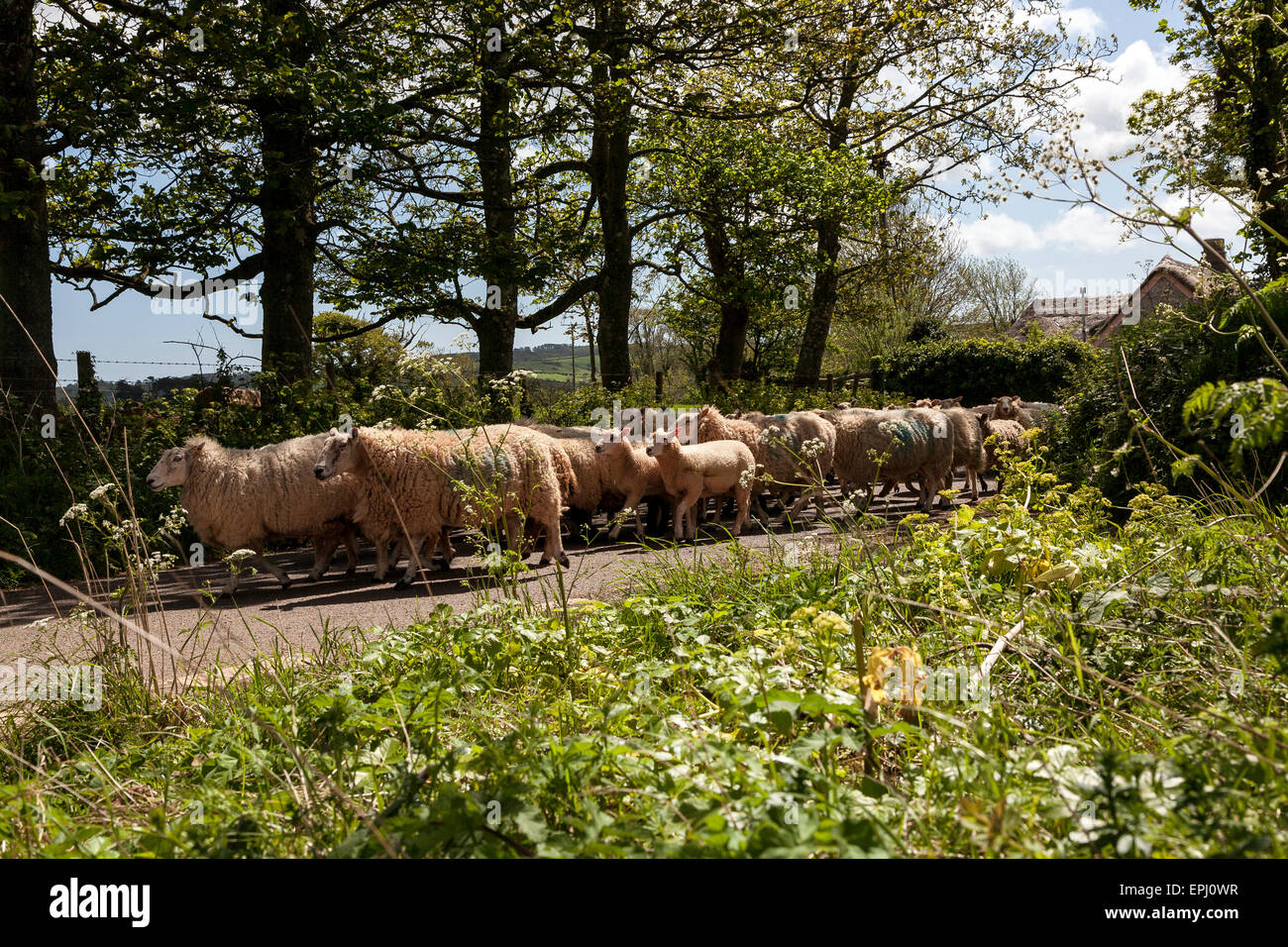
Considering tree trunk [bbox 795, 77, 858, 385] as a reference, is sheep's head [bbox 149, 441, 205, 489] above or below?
below

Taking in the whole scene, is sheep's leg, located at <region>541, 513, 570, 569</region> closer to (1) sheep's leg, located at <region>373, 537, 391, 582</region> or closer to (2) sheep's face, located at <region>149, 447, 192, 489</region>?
(1) sheep's leg, located at <region>373, 537, 391, 582</region>

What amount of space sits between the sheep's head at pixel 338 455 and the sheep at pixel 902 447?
7093mm

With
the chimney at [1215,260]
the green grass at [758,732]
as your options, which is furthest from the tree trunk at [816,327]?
the chimney at [1215,260]

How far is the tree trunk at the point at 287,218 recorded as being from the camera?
11.6m

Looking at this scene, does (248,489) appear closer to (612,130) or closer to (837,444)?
(837,444)

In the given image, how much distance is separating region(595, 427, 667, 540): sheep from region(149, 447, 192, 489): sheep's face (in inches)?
178

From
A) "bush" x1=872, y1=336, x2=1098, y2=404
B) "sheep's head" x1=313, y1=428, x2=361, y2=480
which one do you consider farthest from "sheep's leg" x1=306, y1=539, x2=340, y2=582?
"bush" x1=872, y1=336, x2=1098, y2=404

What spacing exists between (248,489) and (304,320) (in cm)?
533

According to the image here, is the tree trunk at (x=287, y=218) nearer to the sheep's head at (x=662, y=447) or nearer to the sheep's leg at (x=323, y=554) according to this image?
the sheep's leg at (x=323, y=554)

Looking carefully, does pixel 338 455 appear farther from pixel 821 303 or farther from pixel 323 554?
pixel 821 303

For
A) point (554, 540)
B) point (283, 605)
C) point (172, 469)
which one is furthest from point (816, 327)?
point (283, 605)

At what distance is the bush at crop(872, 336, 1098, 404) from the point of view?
1101 inches

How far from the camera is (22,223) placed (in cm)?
1067

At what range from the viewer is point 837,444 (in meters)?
12.8
